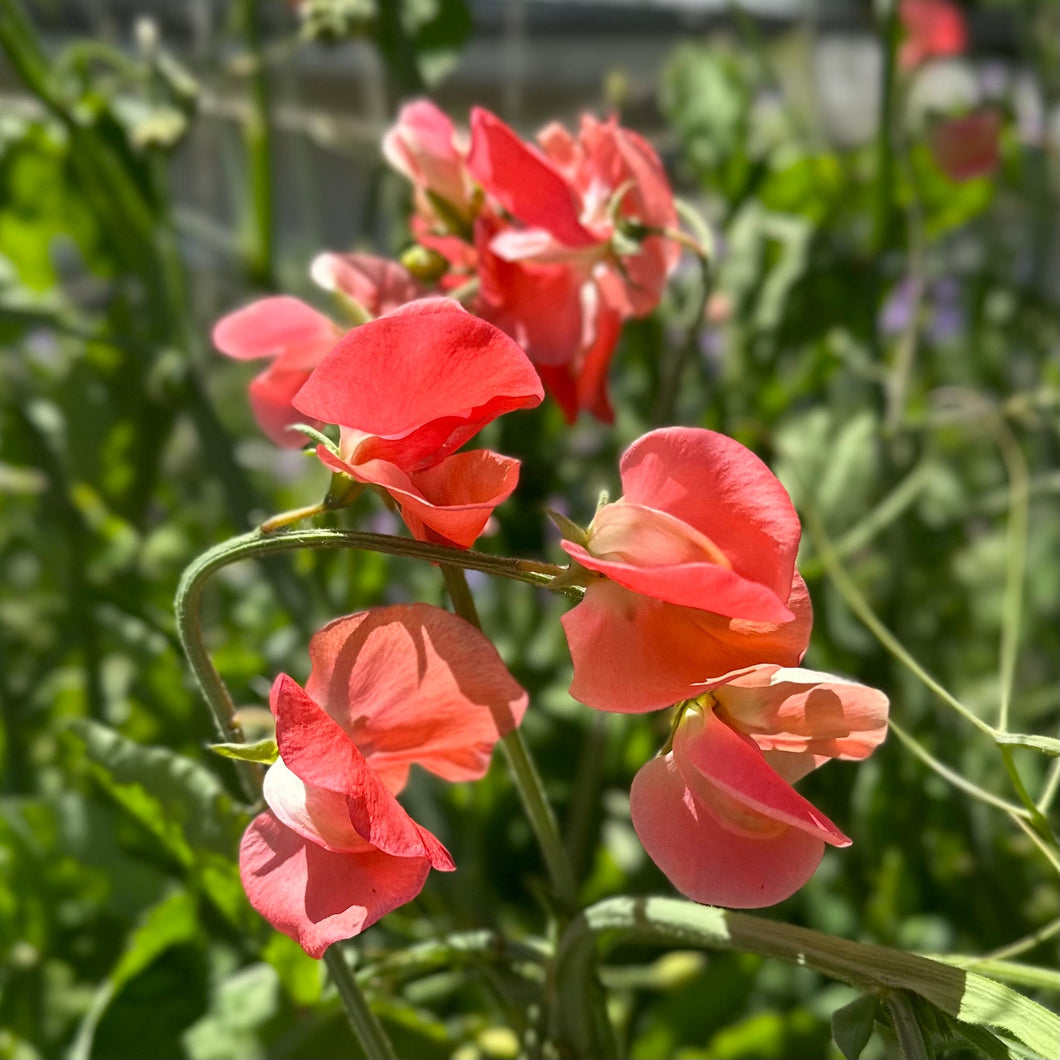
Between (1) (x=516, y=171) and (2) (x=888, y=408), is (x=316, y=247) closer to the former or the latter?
(2) (x=888, y=408)

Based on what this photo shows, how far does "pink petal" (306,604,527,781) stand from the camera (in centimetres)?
28

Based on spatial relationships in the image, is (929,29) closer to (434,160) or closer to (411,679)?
(434,160)

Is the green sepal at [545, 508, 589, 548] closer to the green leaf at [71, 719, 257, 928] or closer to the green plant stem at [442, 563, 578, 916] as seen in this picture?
the green plant stem at [442, 563, 578, 916]

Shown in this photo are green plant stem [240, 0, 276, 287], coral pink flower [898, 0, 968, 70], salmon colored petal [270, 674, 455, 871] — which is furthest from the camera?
coral pink flower [898, 0, 968, 70]

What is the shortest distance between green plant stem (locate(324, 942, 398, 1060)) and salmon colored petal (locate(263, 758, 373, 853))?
5cm

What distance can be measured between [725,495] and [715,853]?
0.29 feet

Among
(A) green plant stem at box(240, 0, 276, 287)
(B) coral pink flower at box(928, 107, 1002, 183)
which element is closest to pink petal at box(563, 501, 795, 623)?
(A) green plant stem at box(240, 0, 276, 287)

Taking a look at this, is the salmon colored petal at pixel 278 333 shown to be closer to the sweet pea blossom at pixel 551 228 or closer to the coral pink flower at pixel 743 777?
the sweet pea blossom at pixel 551 228

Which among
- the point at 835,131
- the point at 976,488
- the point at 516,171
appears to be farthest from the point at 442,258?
the point at 835,131

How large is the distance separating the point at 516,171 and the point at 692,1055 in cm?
38

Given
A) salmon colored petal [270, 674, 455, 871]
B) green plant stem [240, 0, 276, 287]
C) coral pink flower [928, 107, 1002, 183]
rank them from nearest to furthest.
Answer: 1. salmon colored petal [270, 674, 455, 871]
2. green plant stem [240, 0, 276, 287]
3. coral pink flower [928, 107, 1002, 183]

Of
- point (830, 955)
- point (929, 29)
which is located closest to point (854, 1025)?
point (830, 955)

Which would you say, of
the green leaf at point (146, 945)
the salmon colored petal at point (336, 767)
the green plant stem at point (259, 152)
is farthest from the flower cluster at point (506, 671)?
the green plant stem at point (259, 152)

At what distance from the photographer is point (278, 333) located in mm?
384
